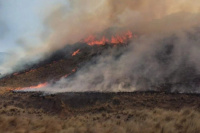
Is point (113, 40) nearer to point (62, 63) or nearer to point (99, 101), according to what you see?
point (62, 63)

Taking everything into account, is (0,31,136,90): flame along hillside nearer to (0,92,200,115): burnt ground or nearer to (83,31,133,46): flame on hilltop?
(83,31,133,46): flame on hilltop

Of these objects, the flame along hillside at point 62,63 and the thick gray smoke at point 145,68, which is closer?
the thick gray smoke at point 145,68

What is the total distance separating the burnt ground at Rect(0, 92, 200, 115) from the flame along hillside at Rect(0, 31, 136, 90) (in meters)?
6.95

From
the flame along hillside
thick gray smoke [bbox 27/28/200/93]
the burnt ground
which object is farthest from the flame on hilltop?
Answer: the burnt ground

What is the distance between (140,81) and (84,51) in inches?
500

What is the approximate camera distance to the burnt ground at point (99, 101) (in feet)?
47.7

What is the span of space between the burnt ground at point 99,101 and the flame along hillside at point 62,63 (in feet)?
22.8

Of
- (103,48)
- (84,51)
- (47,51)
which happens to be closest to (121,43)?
(103,48)

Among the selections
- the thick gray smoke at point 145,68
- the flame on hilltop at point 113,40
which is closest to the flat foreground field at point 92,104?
the thick gray smoke at point 145,68

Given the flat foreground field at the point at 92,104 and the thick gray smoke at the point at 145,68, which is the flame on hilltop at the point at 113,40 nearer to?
the thick gray smoke at the point at 145,68

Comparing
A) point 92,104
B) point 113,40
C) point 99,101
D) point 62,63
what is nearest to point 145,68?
point 99,101

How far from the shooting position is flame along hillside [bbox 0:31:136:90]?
26219mm

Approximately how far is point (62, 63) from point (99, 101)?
1415 cm

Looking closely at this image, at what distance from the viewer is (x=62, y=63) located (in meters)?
29.0
